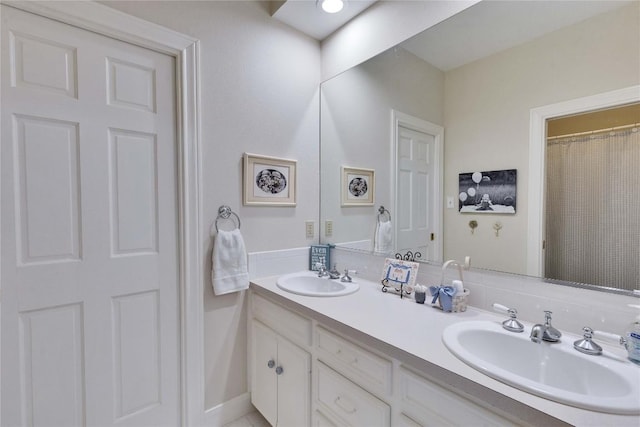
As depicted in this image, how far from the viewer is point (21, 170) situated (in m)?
1.17

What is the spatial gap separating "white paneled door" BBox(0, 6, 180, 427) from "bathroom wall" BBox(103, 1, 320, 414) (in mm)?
183

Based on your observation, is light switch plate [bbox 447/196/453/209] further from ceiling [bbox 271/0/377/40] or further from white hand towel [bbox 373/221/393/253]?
ceiling [bbox 271/0/377/40]

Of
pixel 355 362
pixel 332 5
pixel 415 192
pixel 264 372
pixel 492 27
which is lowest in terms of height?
pixel 264 372

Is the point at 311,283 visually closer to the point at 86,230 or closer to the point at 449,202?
the point at 449,202

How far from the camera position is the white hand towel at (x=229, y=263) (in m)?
1.58

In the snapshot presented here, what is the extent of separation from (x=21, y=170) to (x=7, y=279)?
439 millimetres

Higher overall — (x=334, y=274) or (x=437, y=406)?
(x=334, y=274)

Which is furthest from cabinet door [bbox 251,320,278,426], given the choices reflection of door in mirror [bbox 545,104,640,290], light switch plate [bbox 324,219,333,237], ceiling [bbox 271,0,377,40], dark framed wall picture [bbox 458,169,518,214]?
ceiling [bbox 271,0,377,40]

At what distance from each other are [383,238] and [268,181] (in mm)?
793

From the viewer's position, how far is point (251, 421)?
1.72 meters

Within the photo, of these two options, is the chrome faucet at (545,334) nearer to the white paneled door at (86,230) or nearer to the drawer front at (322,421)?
the drawer front at (322,421)

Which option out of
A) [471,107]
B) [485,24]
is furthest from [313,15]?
[471,107]

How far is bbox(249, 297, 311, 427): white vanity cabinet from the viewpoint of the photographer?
1.33 meters

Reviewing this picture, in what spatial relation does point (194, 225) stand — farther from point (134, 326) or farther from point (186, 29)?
point (186, 29)
